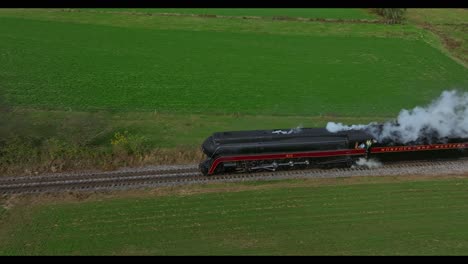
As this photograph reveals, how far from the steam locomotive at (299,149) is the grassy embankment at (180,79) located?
3780 millimetres

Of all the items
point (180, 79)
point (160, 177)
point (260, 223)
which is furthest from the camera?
point (180, 79)

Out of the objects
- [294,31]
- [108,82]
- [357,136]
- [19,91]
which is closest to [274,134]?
[357,136]

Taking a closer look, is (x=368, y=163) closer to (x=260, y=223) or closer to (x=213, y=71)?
(x=260, y=223)

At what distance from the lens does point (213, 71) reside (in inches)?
1690

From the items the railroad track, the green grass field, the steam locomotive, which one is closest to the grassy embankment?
the railroad track

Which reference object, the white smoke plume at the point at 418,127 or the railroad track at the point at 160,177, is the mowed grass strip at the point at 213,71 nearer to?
the white smoke plume at the point at 418,127

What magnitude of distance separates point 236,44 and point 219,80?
10761 mm

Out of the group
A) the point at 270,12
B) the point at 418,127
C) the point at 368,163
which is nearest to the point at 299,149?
the point at 368,163

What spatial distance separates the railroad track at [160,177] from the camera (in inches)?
1017

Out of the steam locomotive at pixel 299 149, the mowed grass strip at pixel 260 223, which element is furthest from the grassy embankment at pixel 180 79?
the mowed grass strip at pixel 260 223

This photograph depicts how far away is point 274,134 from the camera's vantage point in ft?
88.2

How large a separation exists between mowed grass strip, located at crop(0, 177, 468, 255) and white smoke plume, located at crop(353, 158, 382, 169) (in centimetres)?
219

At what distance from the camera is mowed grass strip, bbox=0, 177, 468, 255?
20625mm

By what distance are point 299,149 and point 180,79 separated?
17674 mm
